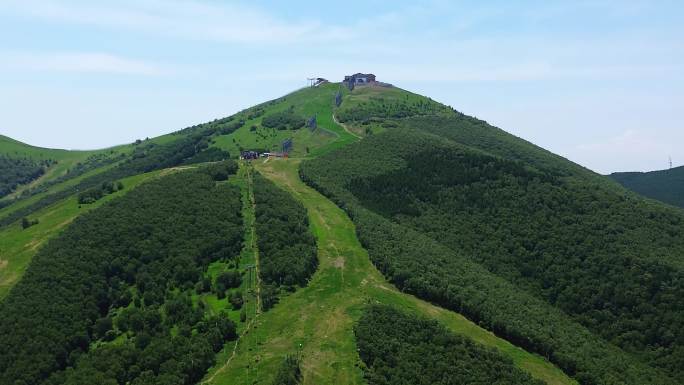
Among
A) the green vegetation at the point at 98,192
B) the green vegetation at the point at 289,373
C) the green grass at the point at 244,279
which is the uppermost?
the green vegetation at the point at 98,192

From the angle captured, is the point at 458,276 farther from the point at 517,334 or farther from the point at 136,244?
the point at 136,244

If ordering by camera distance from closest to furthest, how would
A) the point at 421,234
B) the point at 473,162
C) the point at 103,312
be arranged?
the point at 103,312, the point at 421,234, the point at 473,162

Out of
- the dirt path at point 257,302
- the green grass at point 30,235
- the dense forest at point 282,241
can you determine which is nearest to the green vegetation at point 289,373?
the dirt path at point 257,302

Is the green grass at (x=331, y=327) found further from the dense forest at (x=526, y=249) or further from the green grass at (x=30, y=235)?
the green grass at (x=30, y=235)

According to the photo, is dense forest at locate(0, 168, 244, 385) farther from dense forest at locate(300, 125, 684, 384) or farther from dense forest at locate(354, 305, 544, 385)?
dense forest at locate(300, 125, 684, 384)

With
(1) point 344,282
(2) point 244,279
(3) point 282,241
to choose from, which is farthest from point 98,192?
(1) point 344,282

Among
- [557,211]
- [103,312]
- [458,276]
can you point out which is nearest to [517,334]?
[458,276]
